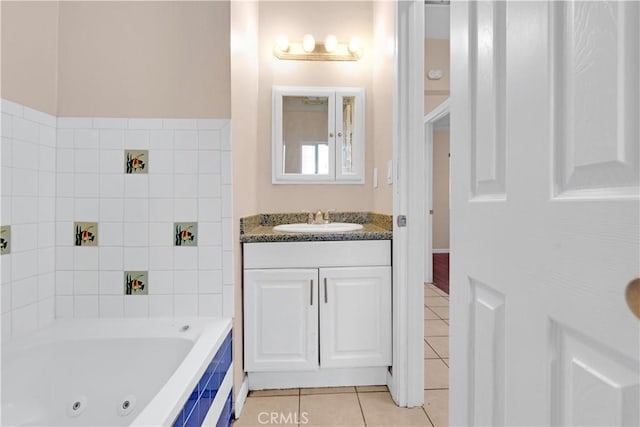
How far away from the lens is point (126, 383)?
50.4 inches

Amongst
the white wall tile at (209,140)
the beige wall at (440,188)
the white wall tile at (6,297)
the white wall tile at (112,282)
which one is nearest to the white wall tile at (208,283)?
the white wall tile at (112,282)

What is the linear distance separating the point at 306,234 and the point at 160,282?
0.73 meters

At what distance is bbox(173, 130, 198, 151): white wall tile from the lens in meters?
1.47

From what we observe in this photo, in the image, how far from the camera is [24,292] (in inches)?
51.1

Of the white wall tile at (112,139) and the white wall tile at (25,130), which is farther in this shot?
the white wall tile at (112,139)

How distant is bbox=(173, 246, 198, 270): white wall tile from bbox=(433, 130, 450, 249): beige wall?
4544 mm

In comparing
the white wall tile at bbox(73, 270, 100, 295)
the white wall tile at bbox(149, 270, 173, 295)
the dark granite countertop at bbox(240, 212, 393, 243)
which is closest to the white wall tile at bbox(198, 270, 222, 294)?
the white wall tile at bbox(149, 270, 173, 295)

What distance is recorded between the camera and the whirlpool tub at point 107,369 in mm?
1147

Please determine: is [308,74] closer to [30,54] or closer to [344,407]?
[30,54]

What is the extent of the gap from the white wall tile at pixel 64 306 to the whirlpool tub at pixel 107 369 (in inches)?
2.3

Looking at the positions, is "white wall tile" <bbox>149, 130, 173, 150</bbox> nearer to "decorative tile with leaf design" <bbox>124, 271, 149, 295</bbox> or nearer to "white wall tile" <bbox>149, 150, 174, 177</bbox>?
"white wall tile" <bbox>149, 150, 174, 177</bbox>

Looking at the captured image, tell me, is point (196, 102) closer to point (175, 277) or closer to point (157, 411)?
point (175, 277)

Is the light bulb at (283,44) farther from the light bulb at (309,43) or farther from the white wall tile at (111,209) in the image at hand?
the white wall tile at (111,209)

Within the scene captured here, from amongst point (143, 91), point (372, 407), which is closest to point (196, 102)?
point (143, 91)
